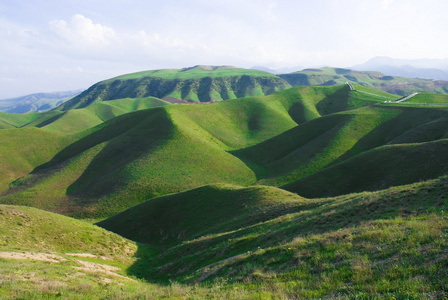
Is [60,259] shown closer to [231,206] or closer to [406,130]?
[231,206]

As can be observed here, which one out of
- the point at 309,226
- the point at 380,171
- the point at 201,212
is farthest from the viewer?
the point at 380,171

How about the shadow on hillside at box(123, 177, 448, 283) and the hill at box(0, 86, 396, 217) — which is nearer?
the shadow on hillside at box(123, 177, 448, 283)

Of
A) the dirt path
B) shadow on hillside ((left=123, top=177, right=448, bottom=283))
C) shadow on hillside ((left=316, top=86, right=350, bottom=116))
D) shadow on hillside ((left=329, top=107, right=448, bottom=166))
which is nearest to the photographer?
shadow on hillside ((left=123, top=177, right=448, bottom=283))

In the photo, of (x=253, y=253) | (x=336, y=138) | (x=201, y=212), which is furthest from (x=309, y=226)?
(x=336, y=138)

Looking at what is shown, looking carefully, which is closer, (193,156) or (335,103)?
(193,156)

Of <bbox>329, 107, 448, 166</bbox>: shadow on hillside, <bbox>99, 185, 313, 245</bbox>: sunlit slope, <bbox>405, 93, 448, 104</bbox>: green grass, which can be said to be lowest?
<bbox>99, 185, 313, 245</bbox>: sunlit slope

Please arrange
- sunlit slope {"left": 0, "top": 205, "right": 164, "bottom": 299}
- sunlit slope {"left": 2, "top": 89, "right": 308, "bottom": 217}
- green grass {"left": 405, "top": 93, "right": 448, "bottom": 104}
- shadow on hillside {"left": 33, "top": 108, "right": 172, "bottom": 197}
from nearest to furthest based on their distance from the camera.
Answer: sunlit slope {"left": 0, "top": 205, "right": 164, "bottom": 299}, sunlit slope {"left": 2, "top": 89, "right": 308, "bottom": 217}, shadow on hillside {"left": 33, "top": 108, "right": 172, "bottom": 197}, green grass {"left": 405, "top": 93, "right": 448, "bottom": 104}

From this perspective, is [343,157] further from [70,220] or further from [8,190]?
[8,190]

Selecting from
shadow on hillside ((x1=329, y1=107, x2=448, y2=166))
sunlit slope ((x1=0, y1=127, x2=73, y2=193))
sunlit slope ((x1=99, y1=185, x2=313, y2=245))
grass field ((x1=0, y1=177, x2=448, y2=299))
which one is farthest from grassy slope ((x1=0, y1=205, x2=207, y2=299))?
shadow on hillside ((x1=329, y1=107, x2=448, y2=166))

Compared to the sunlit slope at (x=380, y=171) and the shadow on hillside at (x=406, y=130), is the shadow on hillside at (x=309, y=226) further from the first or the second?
the shadow on hillside at (x=406, y=130)

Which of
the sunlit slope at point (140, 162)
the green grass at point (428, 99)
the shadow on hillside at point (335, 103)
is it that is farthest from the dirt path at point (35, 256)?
the green grass at point (428, 99)

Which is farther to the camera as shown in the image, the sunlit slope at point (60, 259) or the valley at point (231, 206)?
the sunlit slope at point (60, 259)

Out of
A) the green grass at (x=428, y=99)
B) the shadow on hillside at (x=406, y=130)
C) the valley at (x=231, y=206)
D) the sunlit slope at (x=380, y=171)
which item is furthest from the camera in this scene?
the green grass at (x=428, y=99)

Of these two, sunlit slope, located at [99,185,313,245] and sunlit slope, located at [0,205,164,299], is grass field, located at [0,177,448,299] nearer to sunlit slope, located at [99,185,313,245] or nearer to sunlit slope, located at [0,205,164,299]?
sunlit slope, located at [0,205,164,299]
